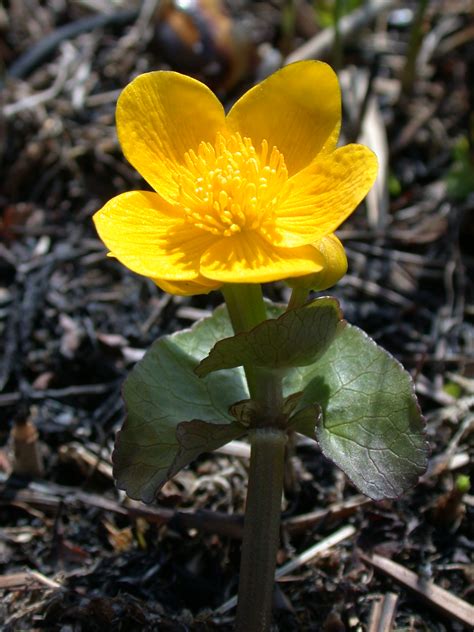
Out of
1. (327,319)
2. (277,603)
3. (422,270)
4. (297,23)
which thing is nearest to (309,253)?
(327,319)

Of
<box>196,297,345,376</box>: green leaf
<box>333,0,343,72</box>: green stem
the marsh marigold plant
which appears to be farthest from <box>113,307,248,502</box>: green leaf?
<box>333,0,343,72</box>: green stem

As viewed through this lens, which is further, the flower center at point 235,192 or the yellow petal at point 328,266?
the flower center at point 235,192

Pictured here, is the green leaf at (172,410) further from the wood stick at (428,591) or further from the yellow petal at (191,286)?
the wood stick at (428,591)

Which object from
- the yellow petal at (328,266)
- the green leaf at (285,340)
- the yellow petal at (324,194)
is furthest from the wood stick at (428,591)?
the yellow petal at (324,194)

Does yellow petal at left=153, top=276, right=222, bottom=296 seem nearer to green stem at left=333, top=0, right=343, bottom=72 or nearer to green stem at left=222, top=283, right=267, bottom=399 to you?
green stem at left=222, top=283, right=267, bottom=399

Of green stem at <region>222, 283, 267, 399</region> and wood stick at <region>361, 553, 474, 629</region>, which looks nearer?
green stem at <region>222, 283, 267, 399</region>

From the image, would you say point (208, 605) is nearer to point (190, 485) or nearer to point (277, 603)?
point (277, 603)

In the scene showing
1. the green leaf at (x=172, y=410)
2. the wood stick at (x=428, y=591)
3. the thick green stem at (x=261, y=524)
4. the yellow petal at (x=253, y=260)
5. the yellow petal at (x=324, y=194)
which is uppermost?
the yellow petal at (x=324, y=194)
